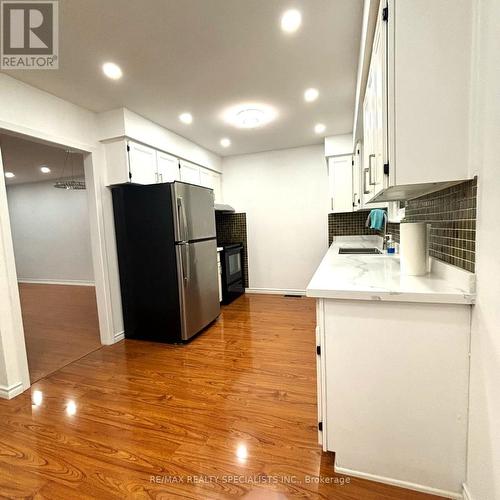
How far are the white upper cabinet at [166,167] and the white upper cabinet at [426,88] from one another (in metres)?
2.73

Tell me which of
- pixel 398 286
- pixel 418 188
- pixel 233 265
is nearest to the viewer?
pixel 398 286

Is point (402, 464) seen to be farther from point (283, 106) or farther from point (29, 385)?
point (283, 106)

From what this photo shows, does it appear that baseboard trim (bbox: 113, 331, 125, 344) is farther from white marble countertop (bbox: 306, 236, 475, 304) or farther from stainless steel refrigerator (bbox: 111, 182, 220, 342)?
white marble countertop (bbox: 306, 236, 475, 304)

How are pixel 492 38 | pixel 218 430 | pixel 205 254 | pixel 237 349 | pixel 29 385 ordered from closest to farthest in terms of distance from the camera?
pixel 492 38 → pixel 218 430 → pixel 29 385 → pixel 237 349 → pixel 205 254

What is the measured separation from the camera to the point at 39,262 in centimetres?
661

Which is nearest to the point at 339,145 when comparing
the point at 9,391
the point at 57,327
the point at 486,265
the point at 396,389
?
the point at 486,265

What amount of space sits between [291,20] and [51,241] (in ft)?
23.0

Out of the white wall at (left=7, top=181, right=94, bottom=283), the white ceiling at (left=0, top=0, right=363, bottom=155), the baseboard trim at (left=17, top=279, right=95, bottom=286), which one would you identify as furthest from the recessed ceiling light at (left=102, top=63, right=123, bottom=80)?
the baseboard trim at (left=17, top=279, right=95, bottom=286)

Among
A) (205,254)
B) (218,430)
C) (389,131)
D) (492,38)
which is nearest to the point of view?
(492,38)

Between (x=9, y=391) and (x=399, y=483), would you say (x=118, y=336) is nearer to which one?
(x=9, y=391)

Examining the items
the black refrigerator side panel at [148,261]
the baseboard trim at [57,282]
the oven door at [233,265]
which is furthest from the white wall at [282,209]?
the baseboard trim at [57,282]

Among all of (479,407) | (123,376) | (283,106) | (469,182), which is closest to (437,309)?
(479,407)

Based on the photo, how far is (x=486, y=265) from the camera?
3.00 feet

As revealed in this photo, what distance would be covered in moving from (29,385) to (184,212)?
1.95 m
